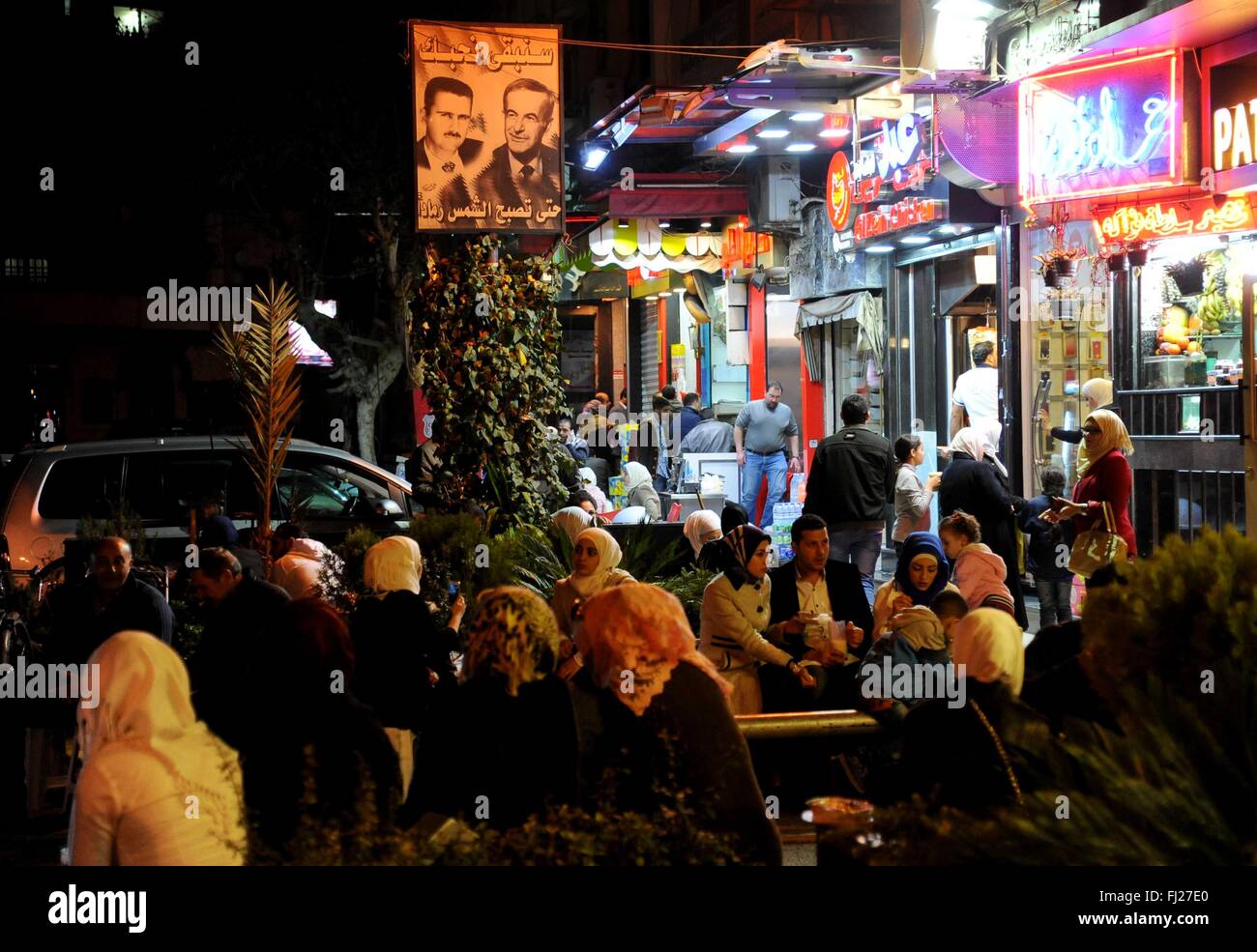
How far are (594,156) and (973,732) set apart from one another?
55.0 feet

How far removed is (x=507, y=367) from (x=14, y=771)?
4.90 metres

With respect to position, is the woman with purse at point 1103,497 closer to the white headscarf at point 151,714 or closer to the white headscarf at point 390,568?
the white headscarf at point 390,568

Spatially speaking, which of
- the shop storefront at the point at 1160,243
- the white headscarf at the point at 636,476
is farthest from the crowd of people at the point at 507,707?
the white headscarf at the point at 636,476

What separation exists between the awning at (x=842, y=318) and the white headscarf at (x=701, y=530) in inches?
323

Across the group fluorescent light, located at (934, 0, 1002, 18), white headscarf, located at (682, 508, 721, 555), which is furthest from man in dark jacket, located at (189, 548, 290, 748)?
fluorescent light, located at (934, 0, 1002, 18)

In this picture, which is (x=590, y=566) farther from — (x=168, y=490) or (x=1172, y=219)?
(x=168, y=490)

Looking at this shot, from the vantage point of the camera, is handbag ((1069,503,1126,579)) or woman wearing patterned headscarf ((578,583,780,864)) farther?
handbag ((1069,503,1126,579))

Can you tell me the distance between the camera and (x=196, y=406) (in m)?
41.0

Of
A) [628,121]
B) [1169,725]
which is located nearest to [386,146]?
[628,121]

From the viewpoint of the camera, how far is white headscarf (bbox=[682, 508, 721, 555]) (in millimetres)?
10047

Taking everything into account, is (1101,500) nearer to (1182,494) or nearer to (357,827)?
(1182,494)

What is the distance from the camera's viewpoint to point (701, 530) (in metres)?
10.1

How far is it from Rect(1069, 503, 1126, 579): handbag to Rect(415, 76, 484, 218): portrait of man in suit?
17.5ft

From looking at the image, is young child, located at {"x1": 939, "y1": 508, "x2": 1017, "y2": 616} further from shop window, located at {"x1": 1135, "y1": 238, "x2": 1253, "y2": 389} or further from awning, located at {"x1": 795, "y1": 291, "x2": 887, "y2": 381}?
awning, located at {"x1": 795, "y1": 291, "x2": 887, "y2": 381}
